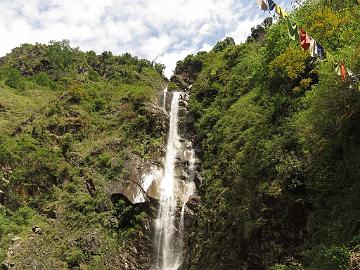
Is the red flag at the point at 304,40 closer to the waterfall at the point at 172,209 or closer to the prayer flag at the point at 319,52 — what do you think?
the prayer flag at the point at 319,52

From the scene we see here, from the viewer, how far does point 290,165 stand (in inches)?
614

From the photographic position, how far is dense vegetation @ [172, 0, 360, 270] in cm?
1320

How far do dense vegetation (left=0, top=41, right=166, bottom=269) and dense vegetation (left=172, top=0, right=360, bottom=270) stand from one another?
18.7 ft

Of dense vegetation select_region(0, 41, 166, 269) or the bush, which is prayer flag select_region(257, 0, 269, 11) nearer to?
dense vegetation select_region(0, 41, 166, 269)

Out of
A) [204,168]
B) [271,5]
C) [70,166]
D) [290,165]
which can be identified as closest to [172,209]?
[204,168]

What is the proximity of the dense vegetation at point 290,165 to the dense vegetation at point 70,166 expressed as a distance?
5713mm

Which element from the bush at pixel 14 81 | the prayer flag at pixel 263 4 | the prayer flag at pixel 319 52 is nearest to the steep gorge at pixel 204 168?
the prayer flag at pixel 319 52

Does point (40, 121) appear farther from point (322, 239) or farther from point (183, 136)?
point (322, 239)

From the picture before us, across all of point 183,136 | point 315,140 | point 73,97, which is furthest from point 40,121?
point 315,140

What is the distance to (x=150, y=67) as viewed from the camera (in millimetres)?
56031

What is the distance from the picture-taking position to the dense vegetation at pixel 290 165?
520 inches

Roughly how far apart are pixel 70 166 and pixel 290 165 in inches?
694

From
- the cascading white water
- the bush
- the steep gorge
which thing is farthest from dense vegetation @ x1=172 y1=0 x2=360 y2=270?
the bush

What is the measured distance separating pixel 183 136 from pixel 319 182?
18367mm
